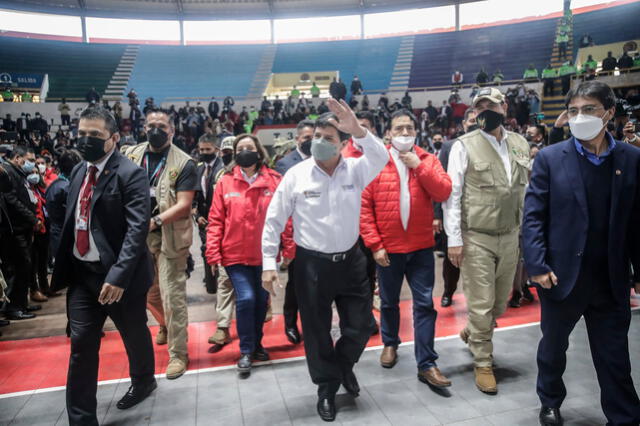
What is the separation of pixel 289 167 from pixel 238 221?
1007mm

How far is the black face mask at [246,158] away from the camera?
3.31 meters

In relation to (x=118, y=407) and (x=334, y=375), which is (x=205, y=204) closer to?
(x=118, y=407)

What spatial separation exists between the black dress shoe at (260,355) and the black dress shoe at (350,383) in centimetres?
78

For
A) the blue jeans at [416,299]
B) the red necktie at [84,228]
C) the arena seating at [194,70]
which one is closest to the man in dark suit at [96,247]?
the red necktie at [84,228]

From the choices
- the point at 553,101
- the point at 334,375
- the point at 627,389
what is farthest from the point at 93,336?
the point at 553,101

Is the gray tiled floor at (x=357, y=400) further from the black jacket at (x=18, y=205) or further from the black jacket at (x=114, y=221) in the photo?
the black jacket at (x=18, y=205)

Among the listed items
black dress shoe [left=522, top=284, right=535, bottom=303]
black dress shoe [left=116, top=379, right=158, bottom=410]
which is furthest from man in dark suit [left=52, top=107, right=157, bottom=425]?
black dress shoe [left=522, top=284, right=535, bottom=303]

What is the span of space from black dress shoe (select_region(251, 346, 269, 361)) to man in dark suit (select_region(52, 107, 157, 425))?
3.59 feet

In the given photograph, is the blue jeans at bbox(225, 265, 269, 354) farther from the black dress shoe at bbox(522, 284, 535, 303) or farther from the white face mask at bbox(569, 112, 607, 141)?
the black dress shoe at bbox(522, 284, 535, 303)

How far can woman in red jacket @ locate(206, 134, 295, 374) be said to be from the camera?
10.4 feet

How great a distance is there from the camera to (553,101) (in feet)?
53.9

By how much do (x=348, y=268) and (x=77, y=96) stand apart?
22380 millimetres

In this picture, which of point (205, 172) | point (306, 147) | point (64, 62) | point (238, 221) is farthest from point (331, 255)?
point (64, 62)

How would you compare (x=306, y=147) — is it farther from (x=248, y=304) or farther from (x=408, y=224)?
(x=248, y=304)
